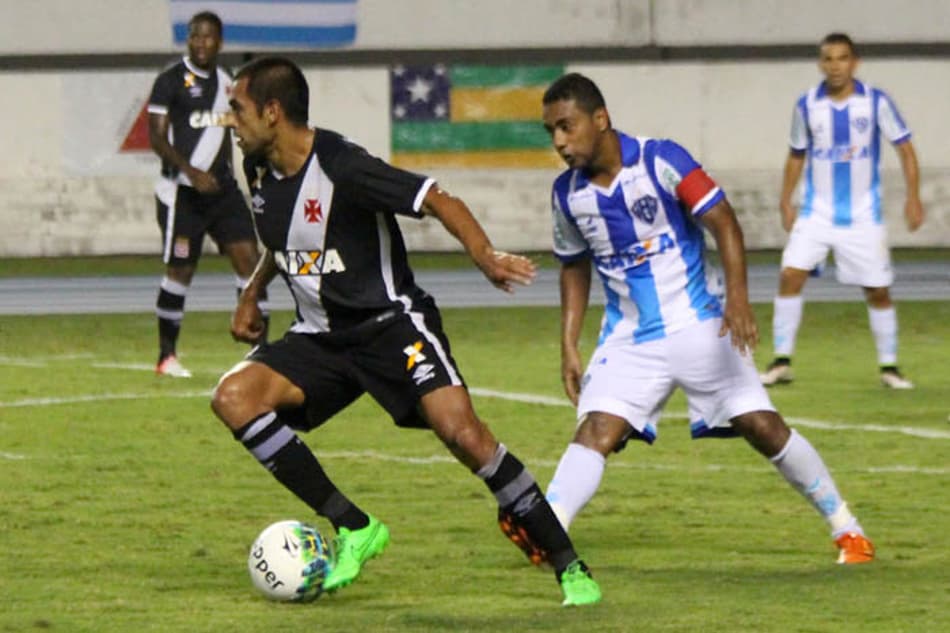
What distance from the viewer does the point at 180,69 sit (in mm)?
14562

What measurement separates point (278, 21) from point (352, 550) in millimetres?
18588

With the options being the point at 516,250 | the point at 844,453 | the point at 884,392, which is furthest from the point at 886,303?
the point at 516,250

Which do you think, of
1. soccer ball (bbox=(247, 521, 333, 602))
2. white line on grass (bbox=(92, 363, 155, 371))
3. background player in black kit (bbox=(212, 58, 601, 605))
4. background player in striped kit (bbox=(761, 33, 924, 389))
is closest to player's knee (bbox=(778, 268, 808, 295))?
background player in striped kit (bbox=(761, 33, 924, 389))

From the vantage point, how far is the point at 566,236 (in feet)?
26.8

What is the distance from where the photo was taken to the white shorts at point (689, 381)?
26.2 feet

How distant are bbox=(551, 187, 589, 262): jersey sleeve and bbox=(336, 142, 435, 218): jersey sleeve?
77 centimetres

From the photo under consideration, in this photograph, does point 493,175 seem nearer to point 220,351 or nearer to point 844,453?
point 220,351

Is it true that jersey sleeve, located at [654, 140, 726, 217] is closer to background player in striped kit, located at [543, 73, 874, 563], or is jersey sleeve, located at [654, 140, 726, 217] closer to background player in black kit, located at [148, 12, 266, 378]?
background player in striped kit, located at [543, 73, 874, 563]

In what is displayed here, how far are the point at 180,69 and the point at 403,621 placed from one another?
7.99m

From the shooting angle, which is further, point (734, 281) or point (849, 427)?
point (849, 427)

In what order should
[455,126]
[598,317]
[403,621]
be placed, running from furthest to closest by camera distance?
[455,126], [598,317], [403,621]

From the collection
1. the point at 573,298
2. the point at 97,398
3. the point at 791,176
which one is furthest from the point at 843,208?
the point at 573,298

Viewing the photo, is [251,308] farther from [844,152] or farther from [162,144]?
[844,152]

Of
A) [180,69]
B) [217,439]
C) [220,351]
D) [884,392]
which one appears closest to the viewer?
[217,439]
